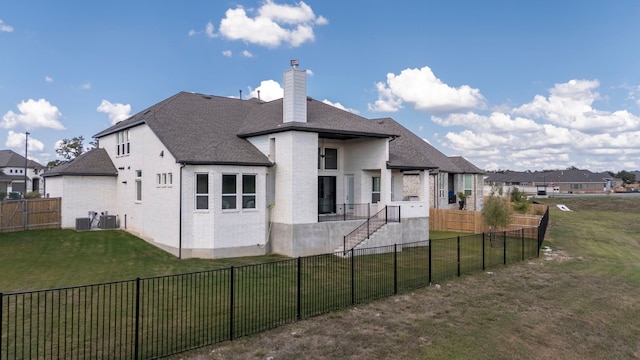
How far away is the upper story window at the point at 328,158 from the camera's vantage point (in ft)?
72.5

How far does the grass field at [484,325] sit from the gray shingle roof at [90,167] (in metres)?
19.9

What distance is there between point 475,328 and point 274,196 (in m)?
11.7

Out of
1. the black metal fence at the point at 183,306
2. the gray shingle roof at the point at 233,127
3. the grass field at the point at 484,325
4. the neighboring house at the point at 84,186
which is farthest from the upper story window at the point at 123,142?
the grass field at the point at 484,325

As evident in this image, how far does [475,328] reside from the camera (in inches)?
369

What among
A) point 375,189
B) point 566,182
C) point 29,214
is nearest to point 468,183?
point 375,189

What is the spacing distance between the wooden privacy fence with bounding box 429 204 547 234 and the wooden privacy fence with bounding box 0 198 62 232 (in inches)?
976

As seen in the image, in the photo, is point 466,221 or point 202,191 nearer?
point 202,191

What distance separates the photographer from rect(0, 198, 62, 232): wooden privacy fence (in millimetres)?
22109

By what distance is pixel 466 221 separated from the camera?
2978 centimetres

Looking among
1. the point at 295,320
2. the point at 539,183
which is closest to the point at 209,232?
the point at 295,320

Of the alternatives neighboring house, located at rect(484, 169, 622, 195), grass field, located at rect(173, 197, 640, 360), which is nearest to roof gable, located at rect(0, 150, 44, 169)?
grass field, located at rect(173, 197, 640, 360)

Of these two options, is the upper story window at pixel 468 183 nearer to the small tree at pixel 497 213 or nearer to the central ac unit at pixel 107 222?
the small tree at pixel 497 213

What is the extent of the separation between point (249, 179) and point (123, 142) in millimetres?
10407

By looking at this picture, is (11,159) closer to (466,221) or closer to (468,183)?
(468,183)
